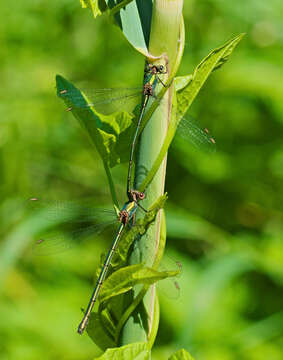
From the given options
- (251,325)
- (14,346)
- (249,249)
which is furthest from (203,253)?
(14,346)

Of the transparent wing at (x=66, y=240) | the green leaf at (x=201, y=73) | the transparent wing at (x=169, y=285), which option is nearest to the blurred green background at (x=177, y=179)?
the transparent wing at (x=66, y=240)

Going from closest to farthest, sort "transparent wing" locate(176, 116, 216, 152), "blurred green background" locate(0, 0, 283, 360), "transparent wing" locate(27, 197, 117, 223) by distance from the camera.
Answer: "transparent wing" locate(176, 116, 216, 152), "transparent wing" locate(27, 197, 117, 223), "blurred green background" locate(0, 0, 283, 360)

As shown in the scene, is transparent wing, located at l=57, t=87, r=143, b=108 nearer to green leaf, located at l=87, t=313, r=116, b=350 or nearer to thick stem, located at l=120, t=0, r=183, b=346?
thick stem, located at l=120, t=0, r=183, b=346

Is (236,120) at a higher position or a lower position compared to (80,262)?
higher

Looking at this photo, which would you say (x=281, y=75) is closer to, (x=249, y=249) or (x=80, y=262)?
(x=249, y=249)

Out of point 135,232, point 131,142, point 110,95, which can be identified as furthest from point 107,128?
point 110,95

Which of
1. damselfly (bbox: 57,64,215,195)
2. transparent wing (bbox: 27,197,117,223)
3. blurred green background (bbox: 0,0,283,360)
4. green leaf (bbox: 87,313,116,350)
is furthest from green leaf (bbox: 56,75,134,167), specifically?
blurred green background (bbox: 0,0,283,360)

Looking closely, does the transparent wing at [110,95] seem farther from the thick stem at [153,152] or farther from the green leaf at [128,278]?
the green leaf at [128,278]
